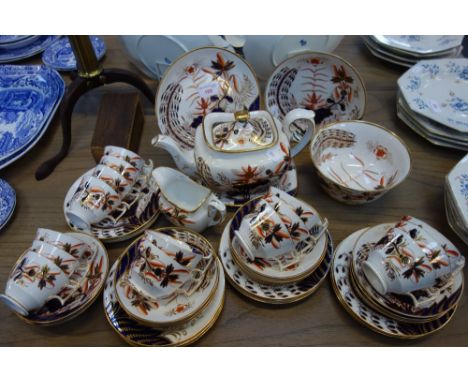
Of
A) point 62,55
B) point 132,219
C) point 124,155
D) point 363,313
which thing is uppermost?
point 62,55

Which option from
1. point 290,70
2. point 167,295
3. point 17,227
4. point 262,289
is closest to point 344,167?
point 290,70

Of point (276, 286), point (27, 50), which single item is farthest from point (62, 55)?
point (276, 286)

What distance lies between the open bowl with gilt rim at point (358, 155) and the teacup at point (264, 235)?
21cm

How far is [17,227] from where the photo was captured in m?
0.82

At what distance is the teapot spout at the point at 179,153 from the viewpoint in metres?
0.76

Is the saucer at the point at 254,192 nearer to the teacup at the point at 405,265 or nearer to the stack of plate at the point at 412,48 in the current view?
the teacup at the point at 405,265

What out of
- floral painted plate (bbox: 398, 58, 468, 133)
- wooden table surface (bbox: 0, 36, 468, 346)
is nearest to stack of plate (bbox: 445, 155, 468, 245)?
wooden table surface (bbox: 0, 36, 468, 346)

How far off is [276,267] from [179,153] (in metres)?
0.32

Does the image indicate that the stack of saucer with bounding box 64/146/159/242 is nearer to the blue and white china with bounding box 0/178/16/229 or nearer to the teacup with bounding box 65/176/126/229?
the teacup with bounding box 65/176/126/229

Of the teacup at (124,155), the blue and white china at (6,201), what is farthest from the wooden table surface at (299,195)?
the teacup at (124,155)

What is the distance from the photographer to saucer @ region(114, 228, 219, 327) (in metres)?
0.60

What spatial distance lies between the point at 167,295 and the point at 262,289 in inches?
6.8

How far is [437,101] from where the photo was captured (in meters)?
0.95

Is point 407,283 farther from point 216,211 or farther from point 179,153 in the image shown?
point 179,153
